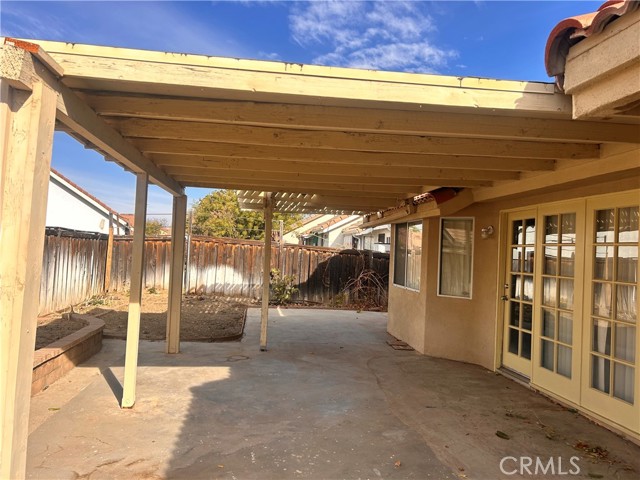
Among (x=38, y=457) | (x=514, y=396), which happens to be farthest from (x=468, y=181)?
(x=38, y=457)

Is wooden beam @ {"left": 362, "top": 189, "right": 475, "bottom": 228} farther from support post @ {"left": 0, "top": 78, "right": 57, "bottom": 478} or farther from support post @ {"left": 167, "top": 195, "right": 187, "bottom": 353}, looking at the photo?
support post @ {"left": 0, "top": 78, "right": 57, "bottom": 478}

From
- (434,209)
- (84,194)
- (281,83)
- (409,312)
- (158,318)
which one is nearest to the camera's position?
(281,83)

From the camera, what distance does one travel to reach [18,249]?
6.72ft

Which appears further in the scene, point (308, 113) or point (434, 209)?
point (434, 209)

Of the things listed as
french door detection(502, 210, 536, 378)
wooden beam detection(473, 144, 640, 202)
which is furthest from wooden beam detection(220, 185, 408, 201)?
wooden beam detection(473, 144, 640, 202)

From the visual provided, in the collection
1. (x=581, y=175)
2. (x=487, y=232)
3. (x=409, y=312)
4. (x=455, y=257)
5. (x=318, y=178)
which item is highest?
(x=318, y=178)

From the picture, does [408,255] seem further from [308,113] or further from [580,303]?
[308,113]

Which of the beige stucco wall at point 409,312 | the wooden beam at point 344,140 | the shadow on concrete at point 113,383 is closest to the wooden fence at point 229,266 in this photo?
the beige stucco wall at point 409,312

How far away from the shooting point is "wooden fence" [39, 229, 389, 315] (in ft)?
37.0

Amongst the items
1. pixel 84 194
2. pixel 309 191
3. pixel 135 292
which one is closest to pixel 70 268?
pixel 135 292

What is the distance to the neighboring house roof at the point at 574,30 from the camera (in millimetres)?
2096

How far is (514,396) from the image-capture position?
187 inches

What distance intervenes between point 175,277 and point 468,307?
4.62 metres

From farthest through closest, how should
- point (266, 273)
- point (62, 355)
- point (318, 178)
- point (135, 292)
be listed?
point (266, 273), point (318, 178), point (62, 355), point (135, 292)
